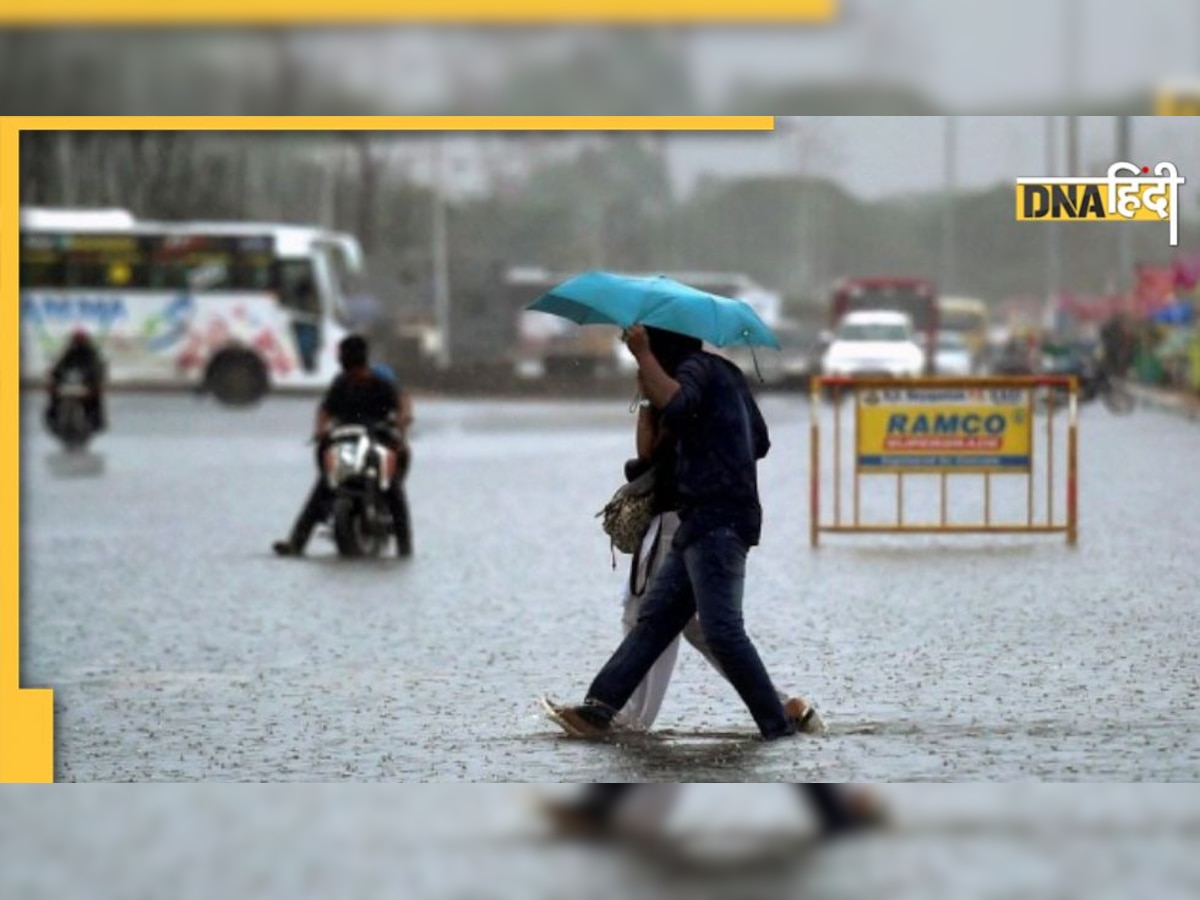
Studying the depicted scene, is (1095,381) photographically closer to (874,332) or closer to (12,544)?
(874,332)

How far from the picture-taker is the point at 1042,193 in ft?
24.3

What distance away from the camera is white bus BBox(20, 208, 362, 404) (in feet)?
90.3

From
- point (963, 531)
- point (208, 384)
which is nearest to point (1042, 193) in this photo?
point (963, 531)

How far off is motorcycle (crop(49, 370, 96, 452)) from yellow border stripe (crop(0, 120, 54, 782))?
59.4 ft

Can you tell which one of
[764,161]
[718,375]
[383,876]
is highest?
[764,161]

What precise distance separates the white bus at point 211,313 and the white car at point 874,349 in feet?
38.1

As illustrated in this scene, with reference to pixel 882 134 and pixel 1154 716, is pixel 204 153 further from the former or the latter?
pixel 1154 716

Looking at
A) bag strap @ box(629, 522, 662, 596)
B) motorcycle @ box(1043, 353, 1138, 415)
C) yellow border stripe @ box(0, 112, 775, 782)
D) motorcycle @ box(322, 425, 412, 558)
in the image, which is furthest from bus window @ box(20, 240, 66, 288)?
motorcycle @ box(1043, 353, 1138, 415)

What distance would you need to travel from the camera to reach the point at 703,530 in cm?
805

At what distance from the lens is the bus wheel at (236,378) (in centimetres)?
3359

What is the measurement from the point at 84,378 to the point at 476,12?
20.5m

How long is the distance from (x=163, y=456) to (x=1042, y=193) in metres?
18.6

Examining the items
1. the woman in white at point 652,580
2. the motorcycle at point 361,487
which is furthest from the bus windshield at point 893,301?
the motorcycle at point 361,487

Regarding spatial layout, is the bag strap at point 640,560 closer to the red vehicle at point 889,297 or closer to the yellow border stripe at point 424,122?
the red vehicle at point 889,297
